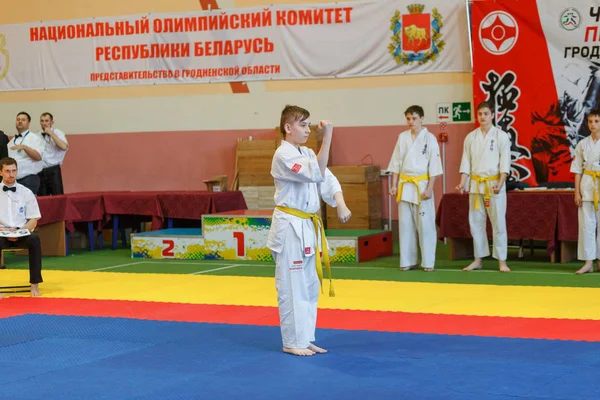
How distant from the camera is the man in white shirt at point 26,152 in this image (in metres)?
11.2

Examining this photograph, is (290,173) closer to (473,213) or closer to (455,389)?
(455,389)

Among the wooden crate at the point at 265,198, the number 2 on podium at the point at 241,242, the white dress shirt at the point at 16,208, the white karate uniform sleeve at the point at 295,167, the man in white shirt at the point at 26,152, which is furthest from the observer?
the wooden crate at the point at 265,198

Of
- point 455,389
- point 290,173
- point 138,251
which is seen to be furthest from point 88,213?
point 455,389

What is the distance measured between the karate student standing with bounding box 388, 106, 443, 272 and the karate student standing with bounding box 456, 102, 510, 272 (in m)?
0.32

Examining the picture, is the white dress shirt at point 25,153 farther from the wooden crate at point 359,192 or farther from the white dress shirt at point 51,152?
the wooden crate at point 359,192

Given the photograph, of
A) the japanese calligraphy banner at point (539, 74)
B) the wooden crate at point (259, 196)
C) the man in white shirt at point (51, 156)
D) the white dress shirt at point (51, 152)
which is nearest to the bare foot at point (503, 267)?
the japanese calligraphy banner at point (539, 74)

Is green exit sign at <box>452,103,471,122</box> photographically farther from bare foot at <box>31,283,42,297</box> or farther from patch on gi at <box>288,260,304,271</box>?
patch on gi at <box>288,260,304,271</box>

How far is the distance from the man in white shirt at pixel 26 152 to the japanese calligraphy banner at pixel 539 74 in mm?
5460

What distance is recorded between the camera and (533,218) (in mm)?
9469

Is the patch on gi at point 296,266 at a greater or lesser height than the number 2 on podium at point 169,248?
greater

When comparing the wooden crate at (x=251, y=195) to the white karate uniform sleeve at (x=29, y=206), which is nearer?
the white karate uniform sleeve at (x=29, y=206)

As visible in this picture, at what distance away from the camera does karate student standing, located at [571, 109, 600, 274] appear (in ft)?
27.8

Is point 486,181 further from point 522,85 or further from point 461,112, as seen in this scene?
point 461,112

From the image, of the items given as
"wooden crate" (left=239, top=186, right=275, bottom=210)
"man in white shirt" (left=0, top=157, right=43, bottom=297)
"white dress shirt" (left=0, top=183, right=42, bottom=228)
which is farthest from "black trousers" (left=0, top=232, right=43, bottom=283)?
"wooden crate" (left=239, top=186, right=275, bottom=210)
